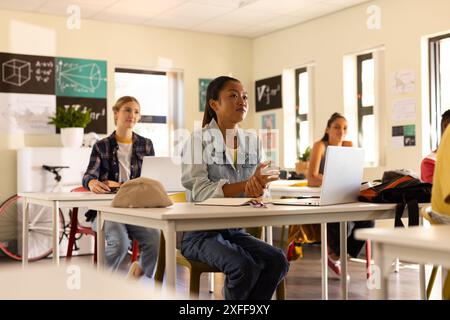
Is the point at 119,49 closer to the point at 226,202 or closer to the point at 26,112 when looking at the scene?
the point at 26,112

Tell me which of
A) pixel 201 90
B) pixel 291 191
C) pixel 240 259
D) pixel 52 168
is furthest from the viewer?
pixel 201 90

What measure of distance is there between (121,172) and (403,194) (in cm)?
190

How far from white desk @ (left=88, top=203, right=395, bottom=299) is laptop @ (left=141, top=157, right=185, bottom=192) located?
87 centimetres

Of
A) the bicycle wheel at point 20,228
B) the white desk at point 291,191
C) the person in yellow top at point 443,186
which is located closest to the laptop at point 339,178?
the person in yellow top at point 443,186

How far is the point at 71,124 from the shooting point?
20.7 ft

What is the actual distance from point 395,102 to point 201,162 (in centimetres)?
361

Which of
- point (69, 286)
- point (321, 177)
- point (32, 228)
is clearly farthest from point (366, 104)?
point (69, 286)

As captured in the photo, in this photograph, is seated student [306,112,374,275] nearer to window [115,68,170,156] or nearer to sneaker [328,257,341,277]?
sneaker [328,257,341,277]

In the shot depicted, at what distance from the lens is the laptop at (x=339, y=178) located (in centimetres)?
249

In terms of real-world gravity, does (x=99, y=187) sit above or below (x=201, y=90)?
below

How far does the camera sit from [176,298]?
693 millimetres

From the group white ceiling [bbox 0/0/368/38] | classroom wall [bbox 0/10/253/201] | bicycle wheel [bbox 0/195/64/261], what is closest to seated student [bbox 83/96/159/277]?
bicycle wheel [bbox 0/195/64/261]
